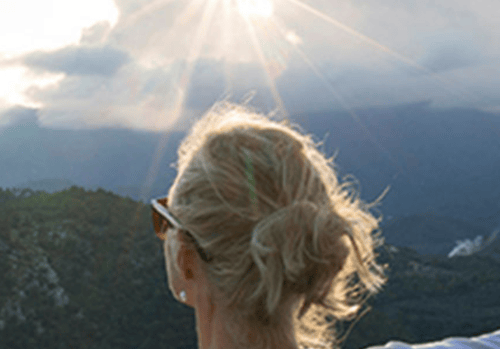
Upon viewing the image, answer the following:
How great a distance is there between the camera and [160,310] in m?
40.4

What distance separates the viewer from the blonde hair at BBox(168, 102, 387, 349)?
5.53 feet

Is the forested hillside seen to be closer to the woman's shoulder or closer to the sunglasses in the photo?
the sunglasses

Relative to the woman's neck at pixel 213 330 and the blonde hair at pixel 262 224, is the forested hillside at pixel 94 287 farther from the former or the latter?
the blonde hair at pixel 262 224

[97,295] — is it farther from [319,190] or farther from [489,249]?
[489,249]

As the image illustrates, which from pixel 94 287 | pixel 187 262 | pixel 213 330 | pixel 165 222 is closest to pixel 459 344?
pixel 213 330

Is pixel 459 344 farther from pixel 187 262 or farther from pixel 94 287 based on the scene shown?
pixel 94 287

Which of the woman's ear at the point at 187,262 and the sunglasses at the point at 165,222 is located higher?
the sunglasses at the point at 165,222

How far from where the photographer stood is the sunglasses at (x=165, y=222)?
1767 millimetres

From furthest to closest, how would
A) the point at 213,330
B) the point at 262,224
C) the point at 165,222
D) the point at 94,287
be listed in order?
the point at 94,287 < the point at 165,222 < the point at 213,330 < the point at 262,224

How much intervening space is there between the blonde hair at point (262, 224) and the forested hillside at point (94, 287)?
3663 centimetres

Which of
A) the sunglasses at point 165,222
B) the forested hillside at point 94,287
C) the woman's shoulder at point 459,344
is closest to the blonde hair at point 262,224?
the sunglasses at point 165,222

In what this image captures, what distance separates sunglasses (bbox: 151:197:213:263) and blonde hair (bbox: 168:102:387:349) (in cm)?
2

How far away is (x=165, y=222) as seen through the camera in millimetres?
1919

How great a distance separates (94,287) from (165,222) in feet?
135
